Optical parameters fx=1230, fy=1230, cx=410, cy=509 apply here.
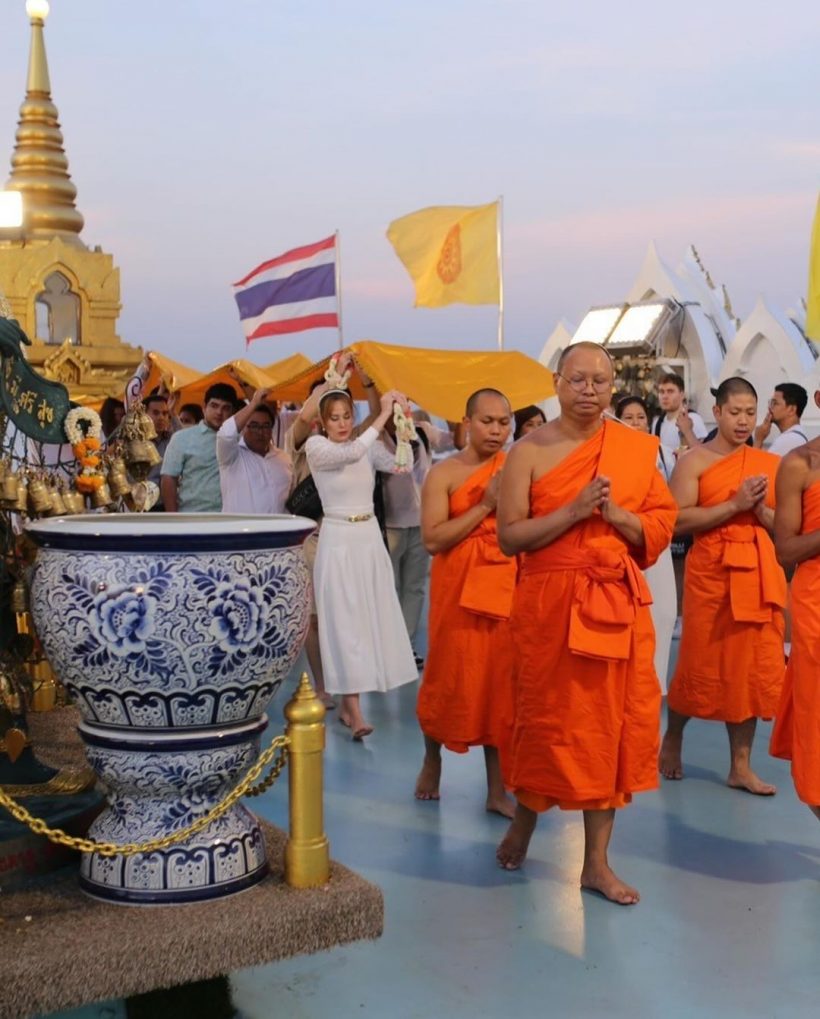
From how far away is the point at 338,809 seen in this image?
485 cm

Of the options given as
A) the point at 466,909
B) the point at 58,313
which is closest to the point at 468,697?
the point at 466,909

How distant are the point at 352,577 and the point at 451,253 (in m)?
4.60

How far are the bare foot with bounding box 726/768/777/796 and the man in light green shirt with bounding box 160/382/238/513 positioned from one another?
3.50 meters

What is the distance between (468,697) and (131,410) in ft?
6.03

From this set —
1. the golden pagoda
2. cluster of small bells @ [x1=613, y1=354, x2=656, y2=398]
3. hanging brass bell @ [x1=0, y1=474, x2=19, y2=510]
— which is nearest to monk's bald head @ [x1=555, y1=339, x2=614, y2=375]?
hanging brass bell @ [x1=0, y1=474, x2=19, y2=510]

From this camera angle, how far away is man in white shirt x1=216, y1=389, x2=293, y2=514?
22.2 ft

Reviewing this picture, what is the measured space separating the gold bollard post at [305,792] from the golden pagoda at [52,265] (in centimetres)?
1805

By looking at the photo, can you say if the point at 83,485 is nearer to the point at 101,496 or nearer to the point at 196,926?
the point at 101,496

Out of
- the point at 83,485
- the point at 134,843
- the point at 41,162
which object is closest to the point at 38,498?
the point at 83,485

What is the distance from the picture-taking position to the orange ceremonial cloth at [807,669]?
13.1ft

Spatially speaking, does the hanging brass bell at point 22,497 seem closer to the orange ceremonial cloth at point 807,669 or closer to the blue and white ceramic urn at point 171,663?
the blue and white ceramic urn at point 171,663

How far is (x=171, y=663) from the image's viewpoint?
8.93 feet

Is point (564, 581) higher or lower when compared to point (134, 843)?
higher

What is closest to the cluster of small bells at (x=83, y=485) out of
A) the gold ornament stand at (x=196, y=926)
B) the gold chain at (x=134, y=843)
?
the gold chain at (x=134, y=843)
